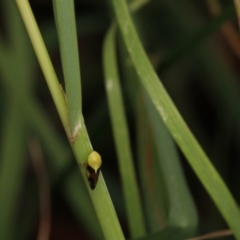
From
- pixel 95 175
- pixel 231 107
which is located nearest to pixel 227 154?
pixel 231 107

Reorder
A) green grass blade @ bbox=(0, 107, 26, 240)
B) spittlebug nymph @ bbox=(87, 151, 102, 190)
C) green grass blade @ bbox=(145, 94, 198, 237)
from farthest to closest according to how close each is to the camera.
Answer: green grass blade @ bbox=(0, 107, 26, 240), green grass blade @ bbox=(145, 94, 198, 237), spittlebug nymph @ bbox=(87, 151, 102, 190)

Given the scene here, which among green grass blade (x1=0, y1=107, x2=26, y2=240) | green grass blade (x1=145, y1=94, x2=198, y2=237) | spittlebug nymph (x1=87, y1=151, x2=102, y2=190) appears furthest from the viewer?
green grass blade (x1=0, y1=107, x2=26, y2=240)

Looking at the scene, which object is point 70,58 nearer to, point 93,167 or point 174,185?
point 93,167

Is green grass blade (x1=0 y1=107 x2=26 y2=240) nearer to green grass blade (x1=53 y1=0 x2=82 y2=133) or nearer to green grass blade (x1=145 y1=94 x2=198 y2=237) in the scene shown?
green grass blade (x1=145 y1=94 x2=198 y2=237)

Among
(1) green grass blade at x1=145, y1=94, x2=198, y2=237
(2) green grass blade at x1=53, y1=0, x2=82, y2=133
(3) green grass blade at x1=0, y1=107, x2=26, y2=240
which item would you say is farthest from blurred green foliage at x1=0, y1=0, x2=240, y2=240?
(2) green grass blade at x1=53, y1=0, x2=82, y2=133

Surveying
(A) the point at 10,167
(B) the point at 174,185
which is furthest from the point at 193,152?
(A) the point at 10,167

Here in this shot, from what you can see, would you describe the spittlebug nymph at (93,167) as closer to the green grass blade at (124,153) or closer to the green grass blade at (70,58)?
the green grass blade at (70,58)
